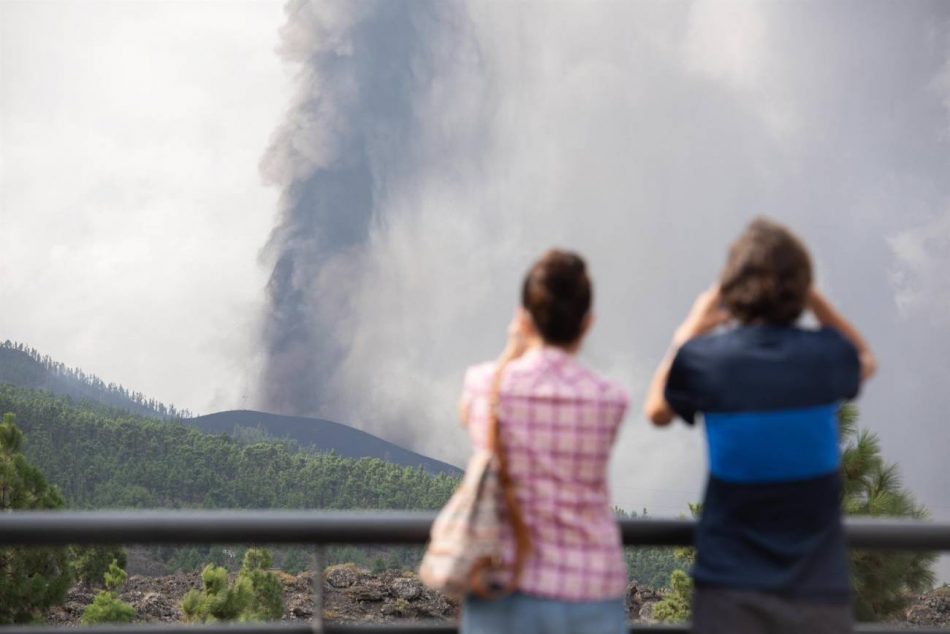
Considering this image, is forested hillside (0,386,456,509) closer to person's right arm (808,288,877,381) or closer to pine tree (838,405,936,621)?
pine tree (838,405,936,621)

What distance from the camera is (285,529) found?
246 cm

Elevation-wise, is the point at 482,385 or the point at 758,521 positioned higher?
the point at 482,385

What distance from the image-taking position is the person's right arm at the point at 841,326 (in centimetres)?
234

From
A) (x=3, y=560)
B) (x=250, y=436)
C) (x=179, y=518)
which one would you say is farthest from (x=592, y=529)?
(x=250, y=436)

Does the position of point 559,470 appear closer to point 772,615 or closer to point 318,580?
point 772,615

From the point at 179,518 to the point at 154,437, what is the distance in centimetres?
9437

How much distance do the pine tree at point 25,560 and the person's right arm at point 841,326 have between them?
3306 cm

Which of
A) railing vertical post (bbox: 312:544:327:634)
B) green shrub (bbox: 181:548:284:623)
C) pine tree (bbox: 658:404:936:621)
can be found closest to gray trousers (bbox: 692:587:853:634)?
railing vertical post (bbox: 312:544:327:634)

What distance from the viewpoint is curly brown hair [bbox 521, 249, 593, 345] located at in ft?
6.98

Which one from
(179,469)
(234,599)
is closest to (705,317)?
(234,599)

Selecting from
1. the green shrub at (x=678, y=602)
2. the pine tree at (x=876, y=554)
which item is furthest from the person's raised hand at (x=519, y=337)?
the green shrub at (x=678, y=602)

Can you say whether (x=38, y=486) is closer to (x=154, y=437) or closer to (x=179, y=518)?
(x=179, y=518)

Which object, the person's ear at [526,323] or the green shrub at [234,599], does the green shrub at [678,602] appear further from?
the person's ear at [526,323]

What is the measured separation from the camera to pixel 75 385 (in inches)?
7628
